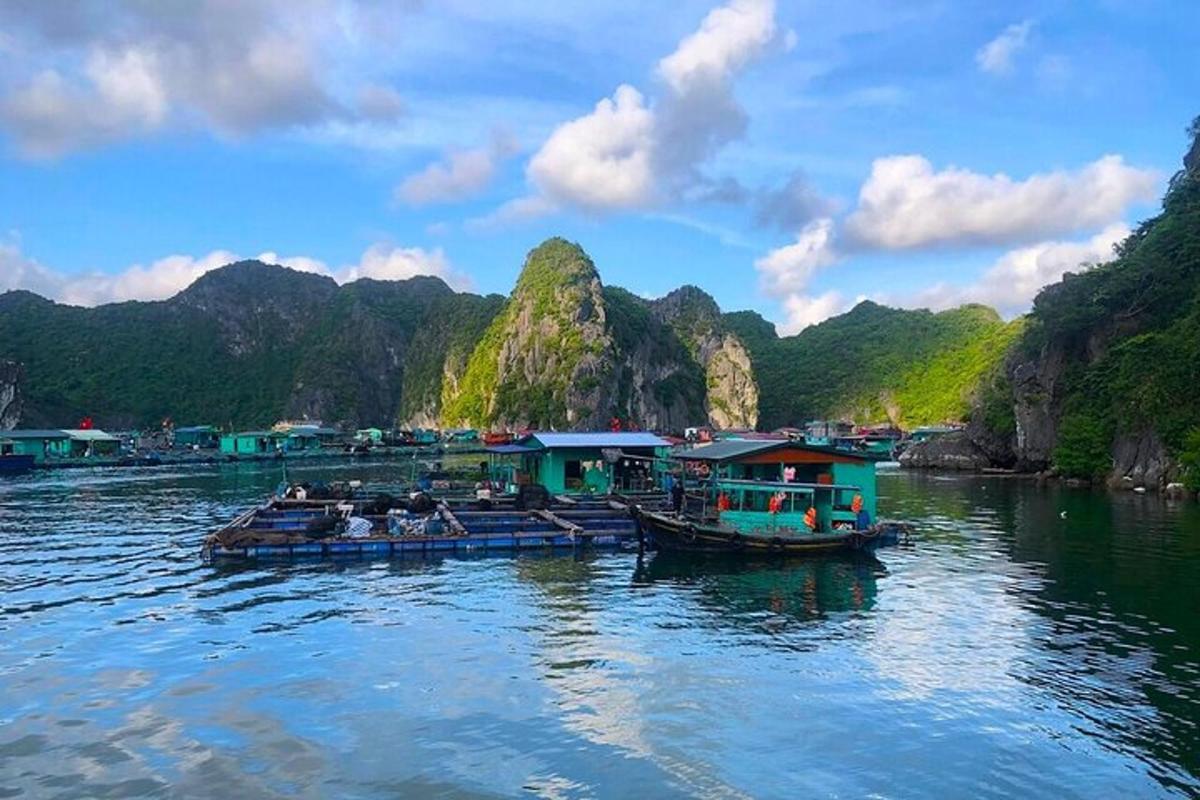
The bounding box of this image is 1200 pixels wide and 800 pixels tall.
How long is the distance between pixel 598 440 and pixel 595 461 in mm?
1138

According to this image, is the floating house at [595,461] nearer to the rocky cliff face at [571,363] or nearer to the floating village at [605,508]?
the floating village at [605,508]

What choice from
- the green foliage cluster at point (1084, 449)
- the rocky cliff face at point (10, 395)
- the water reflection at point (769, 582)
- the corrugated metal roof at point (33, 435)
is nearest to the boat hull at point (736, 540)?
the water reflection at point (769, 582)

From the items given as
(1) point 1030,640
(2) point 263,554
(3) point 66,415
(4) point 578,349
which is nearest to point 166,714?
(2) point 263,554

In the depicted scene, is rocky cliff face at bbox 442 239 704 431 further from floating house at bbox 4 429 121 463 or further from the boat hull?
the boat hull

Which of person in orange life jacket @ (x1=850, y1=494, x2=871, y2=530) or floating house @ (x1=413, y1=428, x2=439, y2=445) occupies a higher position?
floating house @ (x1=413, y1=428, x2=439, y2=445)

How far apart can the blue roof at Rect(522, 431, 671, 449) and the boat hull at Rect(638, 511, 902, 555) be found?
1411 centimetres

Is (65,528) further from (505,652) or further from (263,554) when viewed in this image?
(505,652)

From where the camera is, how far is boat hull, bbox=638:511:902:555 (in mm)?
30156

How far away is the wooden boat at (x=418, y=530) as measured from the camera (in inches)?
1212

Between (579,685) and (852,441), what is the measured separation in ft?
314

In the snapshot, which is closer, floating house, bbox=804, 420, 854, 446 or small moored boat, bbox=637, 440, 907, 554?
small moored boat, bbox=637, 440, 907, 554

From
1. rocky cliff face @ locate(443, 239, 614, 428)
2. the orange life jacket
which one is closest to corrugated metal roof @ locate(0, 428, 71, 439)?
rocky cliff face @ locate(443, 239, 614, 428)

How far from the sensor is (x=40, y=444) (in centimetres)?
8938

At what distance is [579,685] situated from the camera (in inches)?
653
